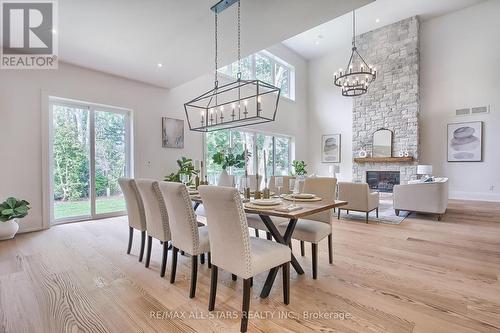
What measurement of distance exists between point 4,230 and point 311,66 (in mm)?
9956

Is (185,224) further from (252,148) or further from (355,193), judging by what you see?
(252,148)

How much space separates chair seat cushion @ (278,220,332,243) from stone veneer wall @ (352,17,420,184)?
662cm

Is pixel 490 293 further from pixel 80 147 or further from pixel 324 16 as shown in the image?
pixel 80 147

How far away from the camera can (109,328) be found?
1.70 meters

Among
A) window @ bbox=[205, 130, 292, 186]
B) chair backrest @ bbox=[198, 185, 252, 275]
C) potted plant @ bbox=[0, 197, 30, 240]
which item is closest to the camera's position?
chair backrest @ bbox=[198, 185, 252, 275]

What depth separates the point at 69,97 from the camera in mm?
4352

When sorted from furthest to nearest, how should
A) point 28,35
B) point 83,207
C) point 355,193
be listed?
point 355,193 < point 83,207 < point 28,35

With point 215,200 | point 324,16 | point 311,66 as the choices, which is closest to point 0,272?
point 215,200

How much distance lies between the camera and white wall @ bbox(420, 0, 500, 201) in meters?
6.80

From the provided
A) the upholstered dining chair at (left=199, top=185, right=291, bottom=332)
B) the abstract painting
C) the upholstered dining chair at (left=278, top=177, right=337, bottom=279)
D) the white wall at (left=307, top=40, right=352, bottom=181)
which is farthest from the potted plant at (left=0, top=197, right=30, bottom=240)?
the white wall at (left=307, top=40, right=352, bottom=181)

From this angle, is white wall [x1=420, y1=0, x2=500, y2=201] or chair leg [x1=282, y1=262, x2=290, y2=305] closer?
chair leg [x1=282, y1=262, x2=290, y2=305]

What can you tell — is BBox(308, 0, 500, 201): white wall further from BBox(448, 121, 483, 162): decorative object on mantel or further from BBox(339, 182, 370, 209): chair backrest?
BBox(339, 182, 370, 209): chair backrest

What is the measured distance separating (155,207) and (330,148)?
320 inches

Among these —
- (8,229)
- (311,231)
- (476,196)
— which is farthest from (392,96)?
(8,229)
